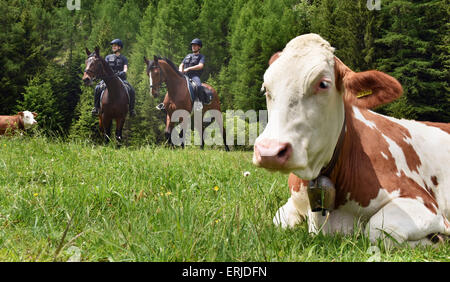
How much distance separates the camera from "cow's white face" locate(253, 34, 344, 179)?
1.78 metres

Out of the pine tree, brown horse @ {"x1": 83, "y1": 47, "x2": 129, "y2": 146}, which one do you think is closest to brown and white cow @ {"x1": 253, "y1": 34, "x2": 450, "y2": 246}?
brown horse @ {"x1": 83, "y1": 47, "x2": 129, "y2": 146}

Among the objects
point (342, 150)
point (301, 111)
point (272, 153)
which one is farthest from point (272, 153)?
point (342, 150)

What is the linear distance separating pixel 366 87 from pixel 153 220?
1414 mm

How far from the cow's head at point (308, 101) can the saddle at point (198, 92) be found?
9.11 metres

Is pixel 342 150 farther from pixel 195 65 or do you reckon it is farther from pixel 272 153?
pixel 195 65

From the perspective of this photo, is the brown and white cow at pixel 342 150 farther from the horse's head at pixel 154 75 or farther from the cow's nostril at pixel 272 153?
the horse's head at pixel 154 75

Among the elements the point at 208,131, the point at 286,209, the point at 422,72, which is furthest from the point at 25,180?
the point at 422,72

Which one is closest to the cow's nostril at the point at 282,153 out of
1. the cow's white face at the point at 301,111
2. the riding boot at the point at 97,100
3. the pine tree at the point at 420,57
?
the cow's white face at the point at 301,111

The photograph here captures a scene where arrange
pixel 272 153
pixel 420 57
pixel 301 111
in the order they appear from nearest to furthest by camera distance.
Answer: pixel 272 153 < pixel 301 111 < pixel 420 57

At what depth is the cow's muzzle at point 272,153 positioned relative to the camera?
1.73m

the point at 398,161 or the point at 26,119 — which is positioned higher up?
the point at 398,161

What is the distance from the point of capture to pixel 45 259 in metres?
1.77

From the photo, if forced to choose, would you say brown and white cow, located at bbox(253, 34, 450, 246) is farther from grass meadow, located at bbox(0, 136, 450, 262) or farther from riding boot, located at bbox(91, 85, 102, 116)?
riding boot, located at bbox(91, 85, 102, 116)

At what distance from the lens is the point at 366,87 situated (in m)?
2.09
